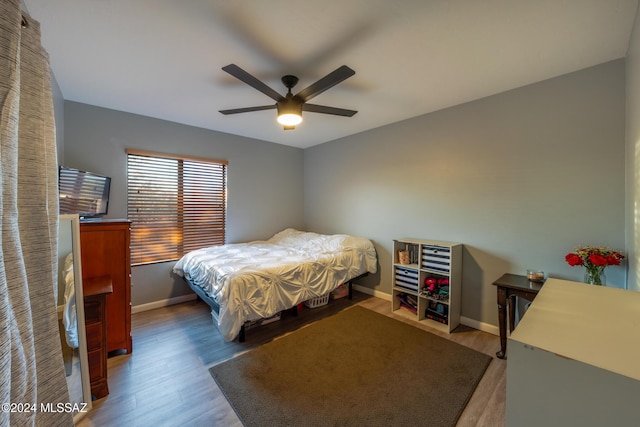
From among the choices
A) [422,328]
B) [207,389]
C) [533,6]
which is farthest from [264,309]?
[533,6]

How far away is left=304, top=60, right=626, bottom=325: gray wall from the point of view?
2033 millimetres

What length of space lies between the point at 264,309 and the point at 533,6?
2925 millimetres

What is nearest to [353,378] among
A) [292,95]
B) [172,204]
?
[292,95]

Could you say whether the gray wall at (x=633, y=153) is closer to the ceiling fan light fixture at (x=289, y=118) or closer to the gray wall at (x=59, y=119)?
the ceiling fan light fixture at (x=289, y=118)

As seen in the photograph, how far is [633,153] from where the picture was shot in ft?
5.48

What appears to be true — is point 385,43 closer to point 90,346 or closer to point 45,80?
point 45,80

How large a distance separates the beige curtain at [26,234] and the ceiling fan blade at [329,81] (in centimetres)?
142

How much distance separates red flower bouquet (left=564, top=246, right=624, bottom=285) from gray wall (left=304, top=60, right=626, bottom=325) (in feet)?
0.81

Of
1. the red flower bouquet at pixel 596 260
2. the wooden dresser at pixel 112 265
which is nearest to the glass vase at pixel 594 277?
the red flower bouquet at pixel 596 260

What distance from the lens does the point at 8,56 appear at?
773 millimetres

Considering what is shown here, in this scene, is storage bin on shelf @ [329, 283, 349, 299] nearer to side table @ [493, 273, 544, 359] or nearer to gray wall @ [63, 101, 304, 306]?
gray wall @ [63, 101, 304, 306]

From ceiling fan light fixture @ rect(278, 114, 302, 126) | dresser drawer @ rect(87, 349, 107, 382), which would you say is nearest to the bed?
dresser drawer @ rect(87, 349, 107, 382)

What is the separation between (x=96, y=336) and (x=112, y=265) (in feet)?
1.99

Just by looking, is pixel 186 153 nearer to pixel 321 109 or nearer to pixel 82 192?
pixel 82 192
